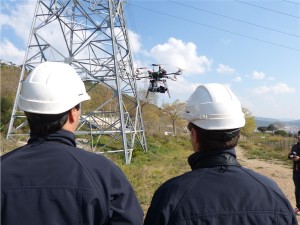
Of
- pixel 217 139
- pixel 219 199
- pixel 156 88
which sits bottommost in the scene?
pixel 219 199

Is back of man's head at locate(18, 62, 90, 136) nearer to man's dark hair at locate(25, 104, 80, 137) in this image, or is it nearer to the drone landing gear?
man's dark hair at locate(25, 104, 80, 137)

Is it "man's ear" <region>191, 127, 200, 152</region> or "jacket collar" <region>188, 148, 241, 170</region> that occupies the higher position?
"man's ear" <region>191, 127, 200, 152</region>

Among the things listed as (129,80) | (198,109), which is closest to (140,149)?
(129,80)

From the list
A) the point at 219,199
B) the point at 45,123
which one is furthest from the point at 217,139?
the point at 45,123

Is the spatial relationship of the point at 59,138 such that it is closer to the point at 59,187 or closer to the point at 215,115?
the point at 59,187

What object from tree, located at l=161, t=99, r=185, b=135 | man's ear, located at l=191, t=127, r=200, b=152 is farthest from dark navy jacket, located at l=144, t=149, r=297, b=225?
tree, located at l=161, t=99, r=185, b=135

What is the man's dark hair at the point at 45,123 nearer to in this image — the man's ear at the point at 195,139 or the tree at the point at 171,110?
the man's ear at the point at 195,139

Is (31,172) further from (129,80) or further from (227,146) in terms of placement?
(129,80)

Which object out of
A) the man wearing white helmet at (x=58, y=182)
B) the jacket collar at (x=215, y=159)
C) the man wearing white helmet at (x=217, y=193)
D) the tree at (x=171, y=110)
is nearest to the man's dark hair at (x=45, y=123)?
the man wearing white helmet at (x=58, y=182)
